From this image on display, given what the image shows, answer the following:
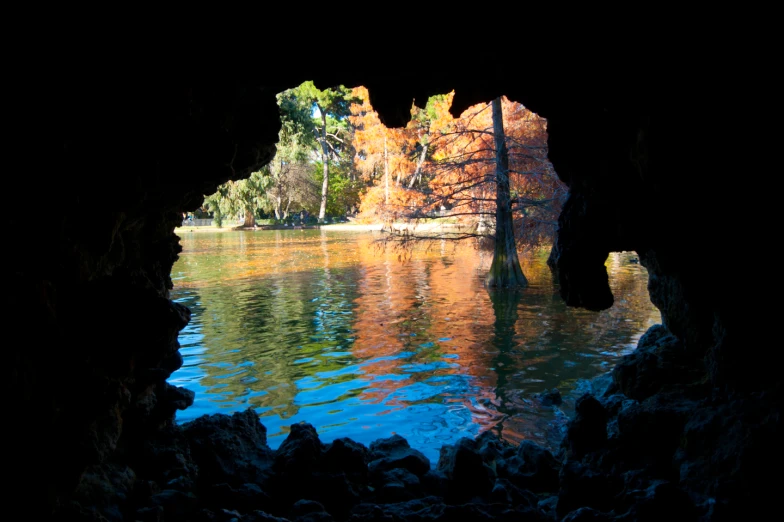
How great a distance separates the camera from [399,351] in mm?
12000

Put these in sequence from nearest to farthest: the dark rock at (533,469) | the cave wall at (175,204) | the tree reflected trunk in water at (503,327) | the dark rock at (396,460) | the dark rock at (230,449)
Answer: the cave wall at (175,204), the dark rock at (230,449), the dark rock at (533,469), the dark rock at (396,460), the tree reflected trunk in water at (503,327)

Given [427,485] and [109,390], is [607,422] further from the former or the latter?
[109,390]

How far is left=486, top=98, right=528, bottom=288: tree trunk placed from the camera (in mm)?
17672

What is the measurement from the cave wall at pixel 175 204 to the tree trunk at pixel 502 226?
11.6m

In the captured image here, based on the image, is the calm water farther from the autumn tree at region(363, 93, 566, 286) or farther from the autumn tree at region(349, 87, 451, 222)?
the autumn tree at region(349, 87, 451, 222)

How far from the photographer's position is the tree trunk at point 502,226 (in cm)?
1767

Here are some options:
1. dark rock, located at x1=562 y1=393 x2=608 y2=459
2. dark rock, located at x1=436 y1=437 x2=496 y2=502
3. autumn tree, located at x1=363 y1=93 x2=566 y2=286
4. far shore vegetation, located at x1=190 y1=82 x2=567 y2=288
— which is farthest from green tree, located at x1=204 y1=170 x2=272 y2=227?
dark rock, located at x1=436 y1=437 x2=496 y2=502

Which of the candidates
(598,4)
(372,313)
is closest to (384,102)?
(598,4)

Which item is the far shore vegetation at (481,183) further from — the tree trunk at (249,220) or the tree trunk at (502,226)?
the tree trunk at (249,220)

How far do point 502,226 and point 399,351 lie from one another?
24.0ft

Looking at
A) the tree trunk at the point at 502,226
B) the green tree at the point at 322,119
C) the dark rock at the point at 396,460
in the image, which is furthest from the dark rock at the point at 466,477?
the green tree at the point at 322,119

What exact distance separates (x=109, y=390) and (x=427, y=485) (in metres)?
2.95

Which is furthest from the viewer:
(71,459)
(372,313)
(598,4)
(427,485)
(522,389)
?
(372,313)

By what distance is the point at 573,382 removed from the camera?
973 cm
